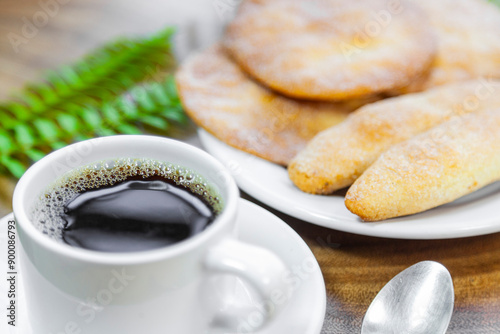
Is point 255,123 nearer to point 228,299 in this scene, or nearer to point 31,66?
point 228,299

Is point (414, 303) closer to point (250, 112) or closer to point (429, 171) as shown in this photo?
point (429, 171)

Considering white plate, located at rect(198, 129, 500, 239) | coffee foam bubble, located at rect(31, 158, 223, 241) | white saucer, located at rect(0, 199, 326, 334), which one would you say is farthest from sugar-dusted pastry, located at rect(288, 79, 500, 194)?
coffee foam bubble, located at rect(31, 158, 223, 241)

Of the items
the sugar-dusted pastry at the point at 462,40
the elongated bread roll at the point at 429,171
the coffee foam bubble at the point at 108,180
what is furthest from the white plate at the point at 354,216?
the sugar-dusted pastry at the point at 462,40

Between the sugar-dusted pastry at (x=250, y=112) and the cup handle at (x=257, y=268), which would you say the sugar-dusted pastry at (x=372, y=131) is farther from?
the cup handle at (x=257, y=268)

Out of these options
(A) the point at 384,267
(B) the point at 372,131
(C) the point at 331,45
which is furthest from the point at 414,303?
(C) the point at 331,45

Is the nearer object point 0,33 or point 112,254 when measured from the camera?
point 112,254

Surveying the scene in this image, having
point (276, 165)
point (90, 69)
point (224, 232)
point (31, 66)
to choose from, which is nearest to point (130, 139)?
point (224, 232)
